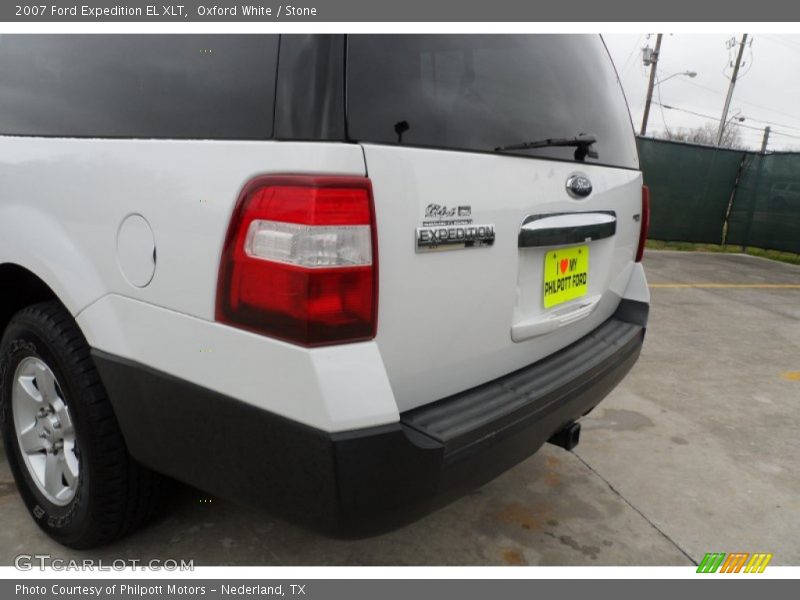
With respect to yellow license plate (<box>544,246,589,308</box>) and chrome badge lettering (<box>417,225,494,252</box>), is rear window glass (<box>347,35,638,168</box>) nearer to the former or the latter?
chrome badge lettering (<box>417,225,494,252</box>)

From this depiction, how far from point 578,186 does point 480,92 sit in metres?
0.52

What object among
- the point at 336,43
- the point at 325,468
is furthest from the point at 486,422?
the point at 336,43

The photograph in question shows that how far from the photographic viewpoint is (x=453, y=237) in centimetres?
156

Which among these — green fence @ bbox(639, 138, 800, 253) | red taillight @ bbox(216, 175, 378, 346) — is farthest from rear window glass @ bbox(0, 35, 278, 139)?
green fence @ bbox(639, 138, 800, 253)

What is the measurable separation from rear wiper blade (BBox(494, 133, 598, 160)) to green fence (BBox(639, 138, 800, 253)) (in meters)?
9.16

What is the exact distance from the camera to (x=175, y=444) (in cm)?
164

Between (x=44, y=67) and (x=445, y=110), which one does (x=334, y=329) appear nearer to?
(x=445, y=110)

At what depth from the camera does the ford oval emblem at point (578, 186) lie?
2.00 metres

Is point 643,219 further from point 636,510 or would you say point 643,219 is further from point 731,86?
point 731,86

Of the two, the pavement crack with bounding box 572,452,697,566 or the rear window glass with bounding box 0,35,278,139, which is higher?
the rear window glass with bounding box 0,35,278,139

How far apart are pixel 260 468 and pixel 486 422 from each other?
23.3 inches

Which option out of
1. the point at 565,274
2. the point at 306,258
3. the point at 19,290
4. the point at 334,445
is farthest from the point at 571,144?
the point at 19,290

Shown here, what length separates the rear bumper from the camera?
1374 mm

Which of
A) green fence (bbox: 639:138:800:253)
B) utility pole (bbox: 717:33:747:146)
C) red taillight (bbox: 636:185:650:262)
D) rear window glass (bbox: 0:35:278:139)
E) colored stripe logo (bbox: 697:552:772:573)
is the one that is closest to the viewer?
rear window glass (bbox: 0:35:278:139)
